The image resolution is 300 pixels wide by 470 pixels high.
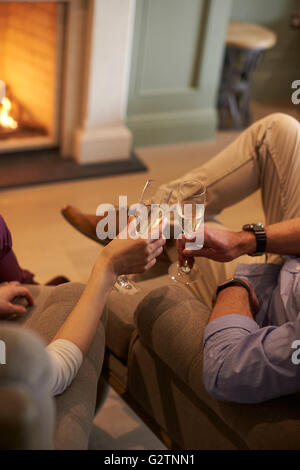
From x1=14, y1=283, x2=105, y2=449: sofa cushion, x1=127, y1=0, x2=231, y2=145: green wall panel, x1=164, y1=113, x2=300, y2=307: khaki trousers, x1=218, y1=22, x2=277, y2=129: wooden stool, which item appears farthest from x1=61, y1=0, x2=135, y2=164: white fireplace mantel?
x1=14, y1=283, x2=105, y2=449: sofa cushion

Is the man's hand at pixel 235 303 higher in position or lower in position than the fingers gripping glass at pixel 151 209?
lower

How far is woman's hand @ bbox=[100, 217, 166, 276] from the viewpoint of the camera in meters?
1.29

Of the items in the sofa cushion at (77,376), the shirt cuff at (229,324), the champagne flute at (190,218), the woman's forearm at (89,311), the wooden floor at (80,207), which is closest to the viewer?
the sofa cushion at (77,376)

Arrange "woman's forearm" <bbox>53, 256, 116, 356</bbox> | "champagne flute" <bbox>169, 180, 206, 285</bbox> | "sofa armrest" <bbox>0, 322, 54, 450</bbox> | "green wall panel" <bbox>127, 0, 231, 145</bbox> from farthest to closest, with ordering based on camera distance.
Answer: "green wall panel" <bbox>127, 0, 231, 145</bbox>
"champagne flute" <bbox>169, 180, 206, 285</bbox>
"woman's forearm" <bbox>53, 256, 116, 356</bbox>
"sofa armrest" <bbox>0, 322, 54, 450</bbox>

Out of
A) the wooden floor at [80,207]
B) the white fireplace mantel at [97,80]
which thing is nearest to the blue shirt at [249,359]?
the wooden floor at [80,207]

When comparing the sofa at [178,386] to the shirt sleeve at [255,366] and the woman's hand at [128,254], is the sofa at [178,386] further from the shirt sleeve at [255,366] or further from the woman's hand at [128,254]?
the woman's hand at [128,254]

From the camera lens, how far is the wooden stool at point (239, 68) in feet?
12.8

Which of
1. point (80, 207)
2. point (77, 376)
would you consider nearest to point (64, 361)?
point (77, 376)

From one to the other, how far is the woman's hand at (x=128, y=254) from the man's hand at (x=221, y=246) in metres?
0.33

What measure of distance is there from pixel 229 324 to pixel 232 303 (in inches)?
4.3

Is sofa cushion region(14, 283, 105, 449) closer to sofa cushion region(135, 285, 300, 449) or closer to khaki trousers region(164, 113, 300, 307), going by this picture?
sofa cushion region(135, 285, 300, 449)

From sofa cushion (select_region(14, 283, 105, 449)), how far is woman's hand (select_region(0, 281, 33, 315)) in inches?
1.2

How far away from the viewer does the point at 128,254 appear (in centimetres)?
130
